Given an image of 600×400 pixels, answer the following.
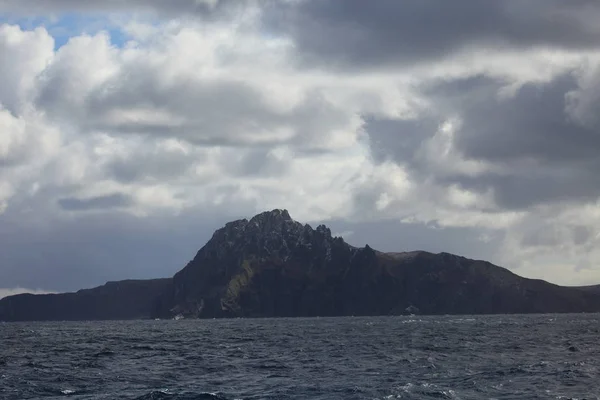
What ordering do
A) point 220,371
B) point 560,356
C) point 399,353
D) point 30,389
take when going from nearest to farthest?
1. point 30,389
2. point 220,371
3. point 560,356
4. point 399,353

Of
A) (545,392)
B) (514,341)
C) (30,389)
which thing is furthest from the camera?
(514,341)

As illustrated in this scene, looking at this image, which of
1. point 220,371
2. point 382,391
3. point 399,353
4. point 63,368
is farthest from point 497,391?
point 63,368

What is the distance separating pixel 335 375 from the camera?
291 feet

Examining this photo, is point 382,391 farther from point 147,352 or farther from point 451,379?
point 147,352

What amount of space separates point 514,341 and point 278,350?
1721 inches

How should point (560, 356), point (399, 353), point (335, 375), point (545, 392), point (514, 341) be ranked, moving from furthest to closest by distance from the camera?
point (514, 341)
point (399, 353)
point (560, 356)
point (335, 375)
point (545, 392)

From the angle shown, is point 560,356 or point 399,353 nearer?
point 560,356

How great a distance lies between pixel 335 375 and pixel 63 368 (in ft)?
112

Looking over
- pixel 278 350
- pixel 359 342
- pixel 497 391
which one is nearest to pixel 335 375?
pixel 497 391

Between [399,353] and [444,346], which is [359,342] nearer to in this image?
[444,346]

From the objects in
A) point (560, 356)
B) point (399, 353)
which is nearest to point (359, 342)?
point (399, 353)

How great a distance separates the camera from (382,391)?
247ft

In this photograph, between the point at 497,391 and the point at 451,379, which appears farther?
the point at 451,379

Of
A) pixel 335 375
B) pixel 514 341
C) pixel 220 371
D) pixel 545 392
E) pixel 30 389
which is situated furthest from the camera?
pixel 514 341
